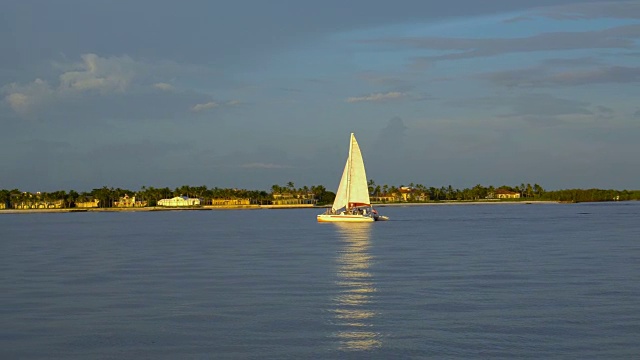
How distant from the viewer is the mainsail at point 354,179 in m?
121

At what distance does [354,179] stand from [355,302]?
87.1 m

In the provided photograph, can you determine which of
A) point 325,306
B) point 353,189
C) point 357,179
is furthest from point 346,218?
point 325,306

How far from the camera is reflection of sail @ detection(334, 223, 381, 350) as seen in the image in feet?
87.6

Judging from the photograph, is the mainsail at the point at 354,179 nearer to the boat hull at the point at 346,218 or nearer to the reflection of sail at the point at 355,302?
the boat hull at the point at 346,218

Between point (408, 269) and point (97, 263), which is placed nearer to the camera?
point (408, 269)

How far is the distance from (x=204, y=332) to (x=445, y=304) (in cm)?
1021

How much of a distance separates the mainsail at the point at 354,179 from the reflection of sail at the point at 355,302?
5918 cm

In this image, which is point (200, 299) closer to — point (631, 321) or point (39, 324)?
point (39, 324)

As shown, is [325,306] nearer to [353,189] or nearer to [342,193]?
[353,189]

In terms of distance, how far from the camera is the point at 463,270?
48.1 m

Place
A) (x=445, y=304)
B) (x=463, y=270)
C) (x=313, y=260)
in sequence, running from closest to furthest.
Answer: (x=445, y=304) < (x=463, y=270) < (x=313, y=260)

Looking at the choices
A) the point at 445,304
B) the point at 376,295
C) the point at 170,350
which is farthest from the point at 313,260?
the point at 170,350

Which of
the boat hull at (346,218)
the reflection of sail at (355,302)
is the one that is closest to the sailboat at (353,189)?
the boat hull at (346,218)

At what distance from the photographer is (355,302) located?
1383 inches
